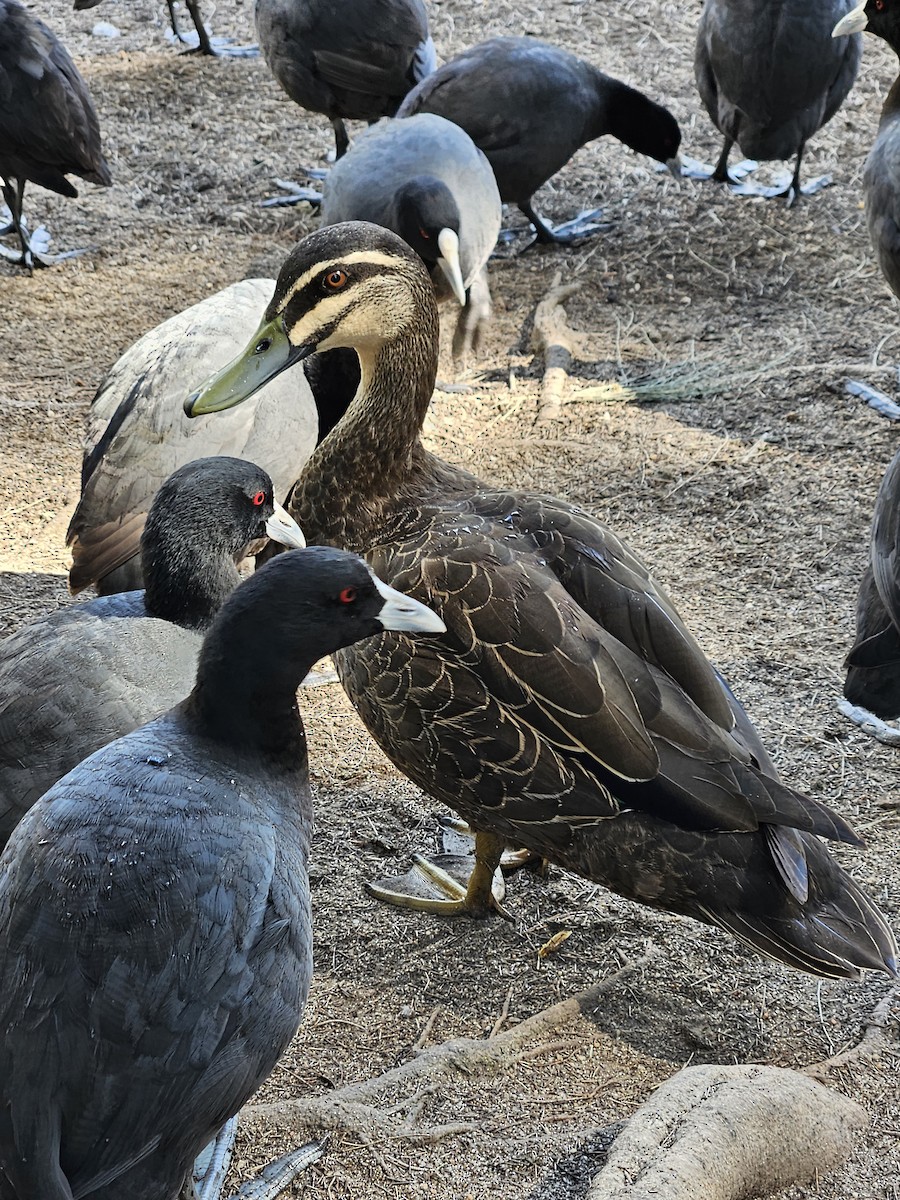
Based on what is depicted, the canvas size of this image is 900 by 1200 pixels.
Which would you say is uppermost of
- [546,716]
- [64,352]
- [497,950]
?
[546,716]

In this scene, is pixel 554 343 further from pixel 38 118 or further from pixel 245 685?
pixel 245 685

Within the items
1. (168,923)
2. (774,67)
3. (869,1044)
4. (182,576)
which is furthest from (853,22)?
(168,923)

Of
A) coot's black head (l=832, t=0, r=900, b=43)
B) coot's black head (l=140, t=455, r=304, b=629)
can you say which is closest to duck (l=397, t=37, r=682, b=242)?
coot's black head (l=832, t=0, r=900, b=43)

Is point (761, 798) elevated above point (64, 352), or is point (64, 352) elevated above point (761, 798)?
point (761, 798)

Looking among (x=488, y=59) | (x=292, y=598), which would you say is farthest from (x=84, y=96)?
(x=292, y=598)

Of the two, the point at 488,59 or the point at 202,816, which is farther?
the point at 488,59

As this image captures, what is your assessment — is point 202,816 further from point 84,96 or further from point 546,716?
point 84,96

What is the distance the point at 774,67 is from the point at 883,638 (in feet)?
15.4

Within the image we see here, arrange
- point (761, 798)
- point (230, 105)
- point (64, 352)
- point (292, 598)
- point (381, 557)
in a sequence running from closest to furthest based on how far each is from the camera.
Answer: point (292, 598)
point (761, 798)
point (381, 557)
point (64, 352)
point (230, 105)

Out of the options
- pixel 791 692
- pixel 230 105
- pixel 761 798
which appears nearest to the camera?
pixel 761 798

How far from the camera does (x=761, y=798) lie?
3.12 metres

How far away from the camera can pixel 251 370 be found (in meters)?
3.90

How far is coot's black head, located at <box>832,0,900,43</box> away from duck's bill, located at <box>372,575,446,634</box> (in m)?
4.92

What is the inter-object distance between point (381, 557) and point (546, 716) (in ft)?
2.16
